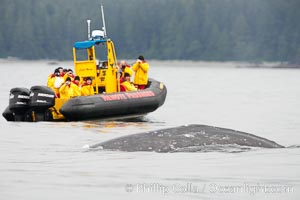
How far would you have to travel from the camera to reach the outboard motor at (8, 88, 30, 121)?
90.7 ft

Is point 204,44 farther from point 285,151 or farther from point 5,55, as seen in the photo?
point 285,151

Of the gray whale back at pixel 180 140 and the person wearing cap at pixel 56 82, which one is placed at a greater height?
the gray whale back at pixel 180 140

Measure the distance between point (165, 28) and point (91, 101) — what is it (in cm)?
12652

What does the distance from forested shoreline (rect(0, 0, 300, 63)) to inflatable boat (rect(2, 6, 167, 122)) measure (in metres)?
113

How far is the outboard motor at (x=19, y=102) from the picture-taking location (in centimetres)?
2764

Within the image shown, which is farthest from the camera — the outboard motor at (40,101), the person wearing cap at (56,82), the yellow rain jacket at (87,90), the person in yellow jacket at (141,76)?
the person in yellow jacket at (141,76)

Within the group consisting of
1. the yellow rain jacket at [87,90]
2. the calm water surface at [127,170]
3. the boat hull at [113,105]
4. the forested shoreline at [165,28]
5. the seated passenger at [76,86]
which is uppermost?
the calm water surface at [127,170]

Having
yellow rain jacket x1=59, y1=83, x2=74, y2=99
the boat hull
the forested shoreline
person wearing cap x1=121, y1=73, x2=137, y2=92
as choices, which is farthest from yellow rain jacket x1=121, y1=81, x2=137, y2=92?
the forested shoreline

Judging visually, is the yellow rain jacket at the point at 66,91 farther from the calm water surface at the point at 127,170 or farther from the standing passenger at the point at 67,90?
the calm water surface at the point at 127,170

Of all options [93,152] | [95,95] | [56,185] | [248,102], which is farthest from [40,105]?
[248,102]

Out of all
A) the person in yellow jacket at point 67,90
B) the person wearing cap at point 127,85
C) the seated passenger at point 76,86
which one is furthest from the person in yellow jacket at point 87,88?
the person wearing cap at point 127,85

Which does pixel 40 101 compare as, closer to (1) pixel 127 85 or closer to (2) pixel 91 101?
(2) pixel 91 101

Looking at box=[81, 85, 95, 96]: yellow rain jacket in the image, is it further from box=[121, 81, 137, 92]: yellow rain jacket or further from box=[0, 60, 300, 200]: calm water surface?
box=[0, 60, 300, 200]: calm water surface

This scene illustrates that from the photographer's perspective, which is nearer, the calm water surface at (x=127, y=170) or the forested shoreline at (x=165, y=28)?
the calm water surface at (x=127, y=170)
